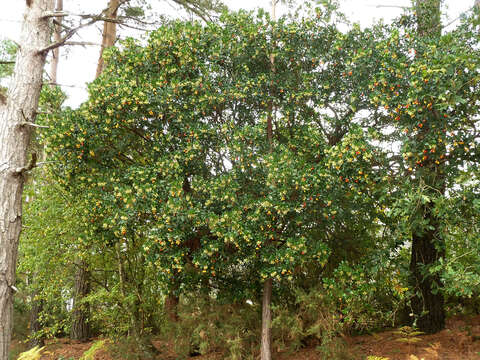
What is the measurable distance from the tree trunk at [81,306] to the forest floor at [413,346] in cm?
214

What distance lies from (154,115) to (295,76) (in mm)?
3093

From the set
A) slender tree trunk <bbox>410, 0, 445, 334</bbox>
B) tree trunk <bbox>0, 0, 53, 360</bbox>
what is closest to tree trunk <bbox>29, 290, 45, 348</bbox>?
tree trunk <bbox>0, 0, 53, 360</bbox>

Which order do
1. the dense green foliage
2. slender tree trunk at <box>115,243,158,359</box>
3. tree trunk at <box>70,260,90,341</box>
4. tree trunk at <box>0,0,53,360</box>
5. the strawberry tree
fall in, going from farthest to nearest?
tree trunk at <box>70,260,90,341</box> → slender tree trunk at <box>115,243,158,359</box> → the strawberry tree → the dense green foliage → tree trunk at <box>0,0,53,360</box>

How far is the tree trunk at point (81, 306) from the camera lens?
10727mm

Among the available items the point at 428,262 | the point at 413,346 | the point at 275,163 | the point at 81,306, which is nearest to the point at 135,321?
the point at 81,306

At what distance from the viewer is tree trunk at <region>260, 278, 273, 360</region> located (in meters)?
7.87

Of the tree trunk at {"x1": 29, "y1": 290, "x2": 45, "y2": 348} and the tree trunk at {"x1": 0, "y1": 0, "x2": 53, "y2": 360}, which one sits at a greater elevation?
the tree trunk at {"x1": 0, "y1": 0, "x2": 53, "y2": 360}

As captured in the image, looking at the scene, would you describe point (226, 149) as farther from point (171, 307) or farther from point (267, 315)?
point (171, 307)

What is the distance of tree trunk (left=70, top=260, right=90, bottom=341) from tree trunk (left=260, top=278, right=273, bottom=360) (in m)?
4.98

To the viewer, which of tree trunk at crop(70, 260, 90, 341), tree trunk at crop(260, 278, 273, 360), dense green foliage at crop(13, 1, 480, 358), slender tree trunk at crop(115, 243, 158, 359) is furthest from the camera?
tree trunk at crop(70, 260, 90, 341)

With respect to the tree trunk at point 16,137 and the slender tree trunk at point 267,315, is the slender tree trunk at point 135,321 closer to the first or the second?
the slender tree trunk at point 267,315

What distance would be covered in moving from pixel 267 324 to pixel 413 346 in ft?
9.50

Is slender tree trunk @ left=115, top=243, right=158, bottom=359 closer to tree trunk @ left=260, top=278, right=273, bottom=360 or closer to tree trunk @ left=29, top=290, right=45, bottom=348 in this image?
tree trunk @ left=260, top=278, right=273, bottom=360

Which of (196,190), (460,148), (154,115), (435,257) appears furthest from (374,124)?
(154,115)
